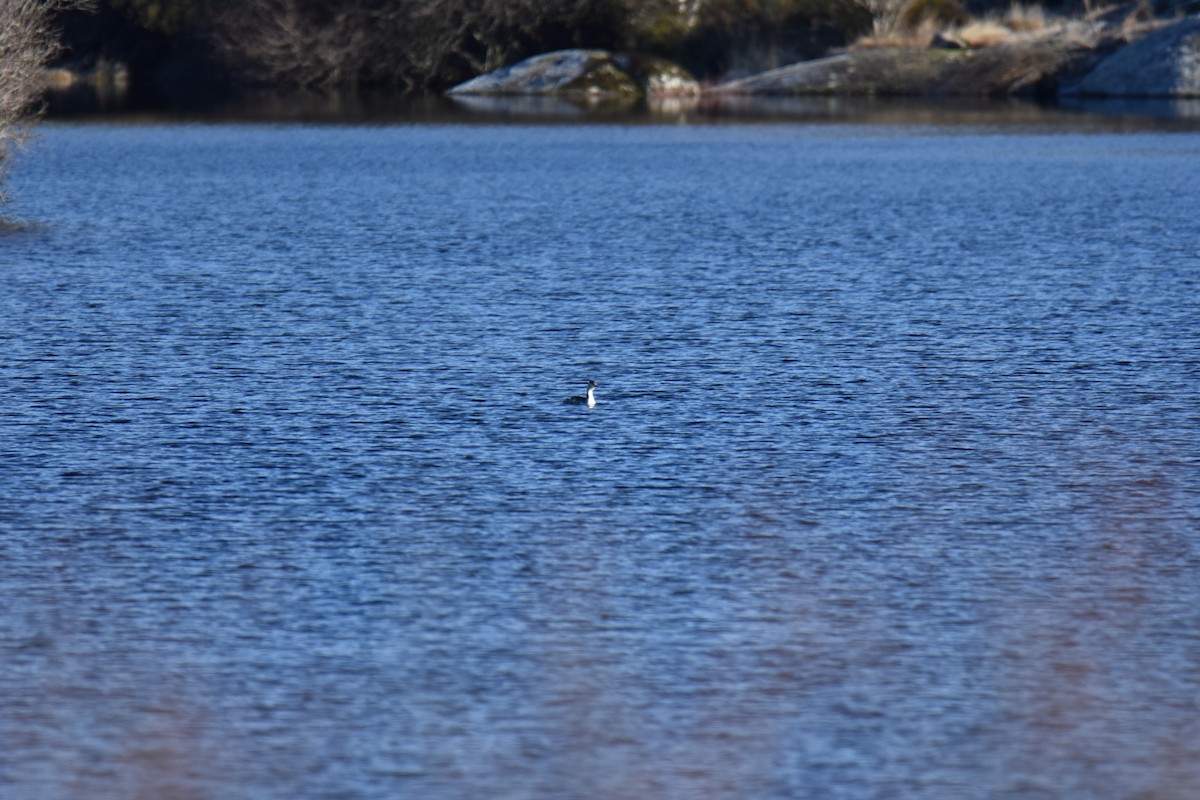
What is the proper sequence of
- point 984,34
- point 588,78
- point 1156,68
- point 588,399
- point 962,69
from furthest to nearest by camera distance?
point 984,34
point 588,78
point 962,69
point 1156,68
point 588,399

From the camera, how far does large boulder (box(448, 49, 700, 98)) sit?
50.8 metres

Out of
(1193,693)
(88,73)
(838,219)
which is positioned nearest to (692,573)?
(1193,693)

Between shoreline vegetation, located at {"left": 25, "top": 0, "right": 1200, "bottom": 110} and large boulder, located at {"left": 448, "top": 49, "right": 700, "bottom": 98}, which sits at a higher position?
shoreline vegetation, located at {"left": 25, "top": 0, "right": 1200, "bottom": 110}

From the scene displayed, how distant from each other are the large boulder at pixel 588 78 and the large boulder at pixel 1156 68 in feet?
35.5

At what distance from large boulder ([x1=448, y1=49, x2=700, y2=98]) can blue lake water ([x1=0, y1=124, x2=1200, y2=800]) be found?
33641 millimetres

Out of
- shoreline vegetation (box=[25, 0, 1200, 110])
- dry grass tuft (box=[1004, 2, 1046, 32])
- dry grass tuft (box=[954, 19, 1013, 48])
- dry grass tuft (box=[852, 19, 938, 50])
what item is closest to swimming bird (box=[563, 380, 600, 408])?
shoreline vegetation (box=[25, 0, 1200, 110])

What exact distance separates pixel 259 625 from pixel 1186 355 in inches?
281

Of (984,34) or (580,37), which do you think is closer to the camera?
(984,34)

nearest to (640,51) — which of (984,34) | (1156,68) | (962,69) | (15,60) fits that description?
(984,34)

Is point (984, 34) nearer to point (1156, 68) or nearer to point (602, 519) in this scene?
point (1156, 68)

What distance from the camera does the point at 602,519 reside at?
815 centimetres

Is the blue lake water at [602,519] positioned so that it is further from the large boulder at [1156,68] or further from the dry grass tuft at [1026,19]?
the dry grass tuft at [1026,19]

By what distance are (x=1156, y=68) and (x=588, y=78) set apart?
1483 centimetres

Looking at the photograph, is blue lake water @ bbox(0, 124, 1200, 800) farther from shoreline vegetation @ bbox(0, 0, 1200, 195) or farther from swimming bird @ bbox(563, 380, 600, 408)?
shoreline vegetation @ bbox(0, 0, 1200, 195)
